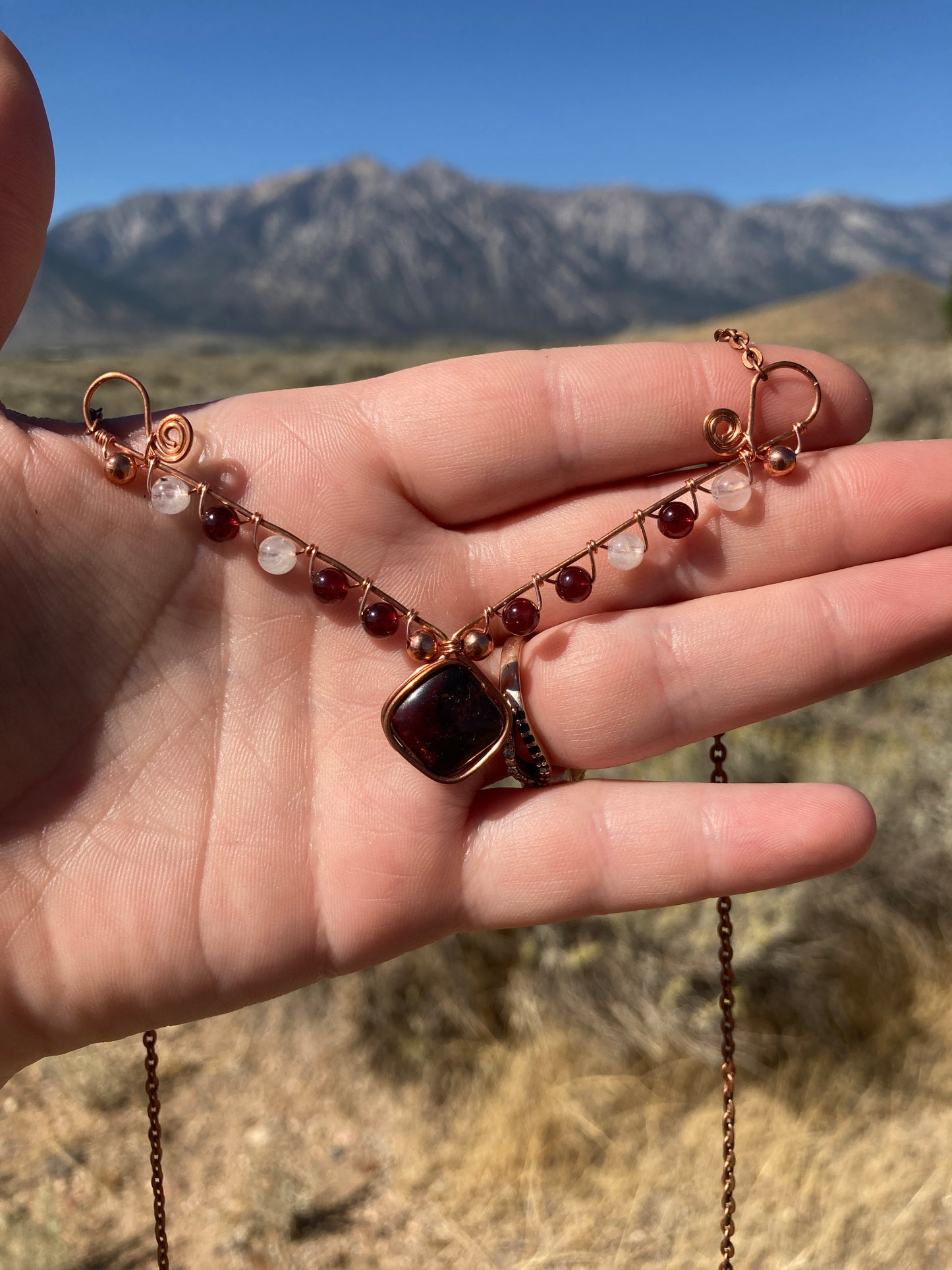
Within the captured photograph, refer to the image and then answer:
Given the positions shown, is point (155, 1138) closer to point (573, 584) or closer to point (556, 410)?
point (573, 584)

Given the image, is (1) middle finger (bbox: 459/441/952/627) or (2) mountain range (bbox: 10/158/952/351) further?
(2) mountain range (bbox: 10/158/952/351)

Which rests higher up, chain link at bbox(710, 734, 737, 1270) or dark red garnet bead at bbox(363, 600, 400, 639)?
dark red garnet bead at bbox(363, 600, 400, 639)

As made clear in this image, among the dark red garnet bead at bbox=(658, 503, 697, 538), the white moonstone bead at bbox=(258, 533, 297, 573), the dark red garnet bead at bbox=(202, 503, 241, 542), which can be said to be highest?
the dark red garnet bead at bbox=(658, 503, 697, 538)

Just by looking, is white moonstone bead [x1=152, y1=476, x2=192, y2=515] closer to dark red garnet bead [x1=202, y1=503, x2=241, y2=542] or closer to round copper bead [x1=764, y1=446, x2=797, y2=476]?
dark red garnet bead [x1=202, y1=503, x2=241, y2=542]

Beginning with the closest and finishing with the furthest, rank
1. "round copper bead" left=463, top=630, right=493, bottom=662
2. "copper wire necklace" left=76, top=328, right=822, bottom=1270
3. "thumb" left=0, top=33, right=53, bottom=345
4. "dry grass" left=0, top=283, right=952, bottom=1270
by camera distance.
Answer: "thumb" left=0, top=33, right=53, bottom=345
"copper wire necklace" left=76, top=328, right=822, bottom=1270
"round copper bead" left=463, top=630, right=493, bottom=662
"dry grass" left=0, top=283, right=952, bottom=1270

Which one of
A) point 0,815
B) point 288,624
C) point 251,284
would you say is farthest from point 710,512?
point 251,284

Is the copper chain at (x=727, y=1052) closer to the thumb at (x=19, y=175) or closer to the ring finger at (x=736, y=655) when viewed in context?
the ring finger at (x=736, y=655)

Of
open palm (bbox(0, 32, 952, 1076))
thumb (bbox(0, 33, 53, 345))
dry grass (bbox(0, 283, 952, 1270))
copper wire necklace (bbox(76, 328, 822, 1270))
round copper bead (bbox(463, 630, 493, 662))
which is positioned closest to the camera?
thumb (bbox(0, 33, 53, 345))

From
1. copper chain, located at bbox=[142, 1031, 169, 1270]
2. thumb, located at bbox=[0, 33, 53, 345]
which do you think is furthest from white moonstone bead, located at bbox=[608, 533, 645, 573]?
copper chain, located at bbox=[142, 1031, 169, 1270]

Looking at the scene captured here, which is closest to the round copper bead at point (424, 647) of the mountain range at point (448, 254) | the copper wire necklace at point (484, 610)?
the copper wire necklace at point (484, 610)

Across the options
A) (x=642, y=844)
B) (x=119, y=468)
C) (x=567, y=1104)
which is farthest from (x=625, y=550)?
(x=567, y=1104)
